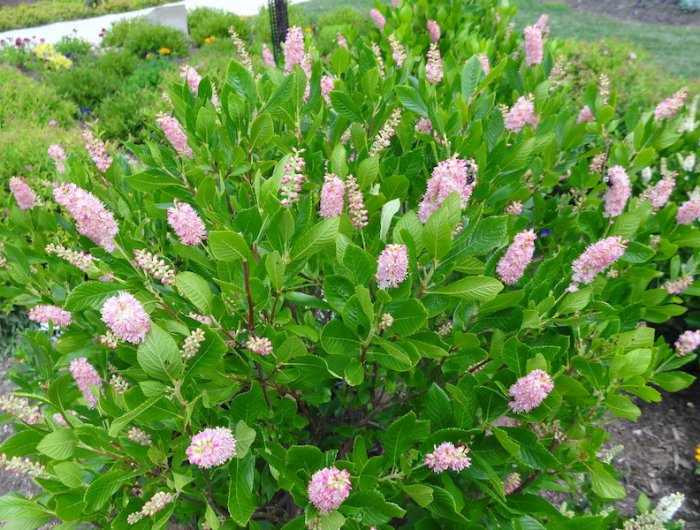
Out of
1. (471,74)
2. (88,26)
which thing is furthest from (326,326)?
(88,26)

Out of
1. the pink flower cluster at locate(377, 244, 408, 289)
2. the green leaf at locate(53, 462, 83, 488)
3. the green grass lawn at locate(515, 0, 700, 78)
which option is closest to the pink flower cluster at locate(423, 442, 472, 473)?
the pink flower cluster at locate(377, 244, 408, 289)

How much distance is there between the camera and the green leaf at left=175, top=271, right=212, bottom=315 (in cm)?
114

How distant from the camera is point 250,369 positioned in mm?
1355

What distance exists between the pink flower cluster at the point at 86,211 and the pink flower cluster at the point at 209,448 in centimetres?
62

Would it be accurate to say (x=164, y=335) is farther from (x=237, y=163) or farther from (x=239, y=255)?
(x=237, y=163)

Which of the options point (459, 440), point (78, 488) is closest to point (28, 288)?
point (78, 488)

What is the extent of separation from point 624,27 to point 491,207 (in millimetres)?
12436

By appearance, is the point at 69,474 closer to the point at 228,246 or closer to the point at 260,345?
the point at 260,345

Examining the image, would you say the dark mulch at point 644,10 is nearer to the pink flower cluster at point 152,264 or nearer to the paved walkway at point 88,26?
the paved walkway at point 88,26

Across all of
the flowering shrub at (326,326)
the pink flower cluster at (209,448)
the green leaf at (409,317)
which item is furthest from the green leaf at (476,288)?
the pink flower cluster at (209,448)

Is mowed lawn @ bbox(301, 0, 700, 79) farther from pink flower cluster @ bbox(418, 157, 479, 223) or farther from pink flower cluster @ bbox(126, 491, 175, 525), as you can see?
pink flower cluster @ bbox(126, 491, 175, 525)

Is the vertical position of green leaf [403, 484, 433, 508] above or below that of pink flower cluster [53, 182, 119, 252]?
below

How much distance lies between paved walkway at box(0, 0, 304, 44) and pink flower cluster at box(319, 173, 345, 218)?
38.5ft

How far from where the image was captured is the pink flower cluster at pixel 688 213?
199cm
